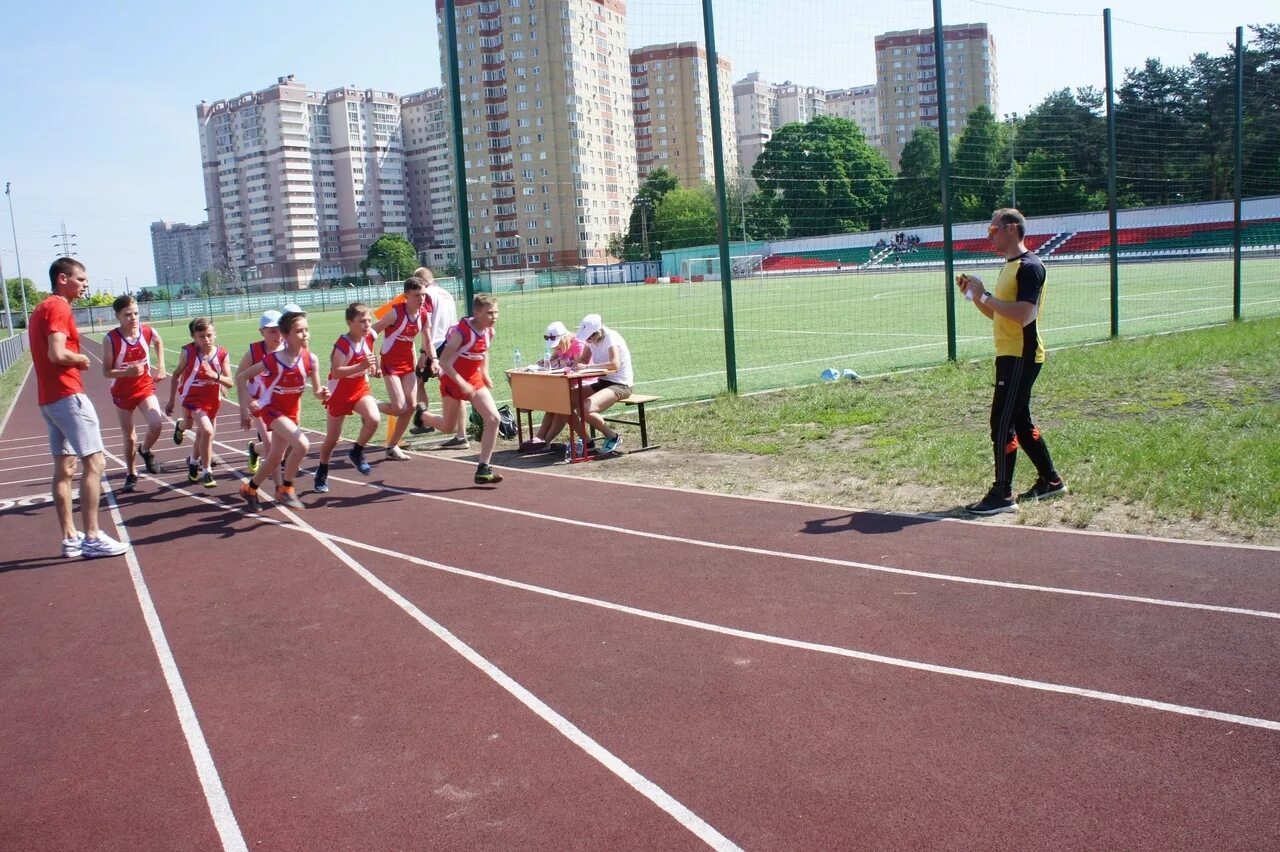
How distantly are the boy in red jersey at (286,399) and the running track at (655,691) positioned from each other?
126 centimetres

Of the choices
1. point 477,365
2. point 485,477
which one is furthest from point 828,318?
point 485,477

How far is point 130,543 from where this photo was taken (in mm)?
7812

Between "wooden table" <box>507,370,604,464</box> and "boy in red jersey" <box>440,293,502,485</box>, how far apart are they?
2.78 ft

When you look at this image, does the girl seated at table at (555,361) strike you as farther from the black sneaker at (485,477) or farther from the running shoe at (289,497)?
the running shoe at (289,497)

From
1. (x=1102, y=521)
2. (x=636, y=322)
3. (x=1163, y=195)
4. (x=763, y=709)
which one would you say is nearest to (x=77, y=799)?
(x=763, y=709)

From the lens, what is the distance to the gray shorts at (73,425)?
7211mm

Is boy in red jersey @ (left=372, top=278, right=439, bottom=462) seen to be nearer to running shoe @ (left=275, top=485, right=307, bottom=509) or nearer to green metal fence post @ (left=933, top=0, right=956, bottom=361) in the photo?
running shoe @ (left=275, top=485, right=307, bottom=509)

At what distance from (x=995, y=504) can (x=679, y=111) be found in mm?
47830

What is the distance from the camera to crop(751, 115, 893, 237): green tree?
1645 cm

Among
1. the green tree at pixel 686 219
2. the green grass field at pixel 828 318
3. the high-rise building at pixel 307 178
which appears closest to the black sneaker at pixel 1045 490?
the green grass field at pixel 828 318

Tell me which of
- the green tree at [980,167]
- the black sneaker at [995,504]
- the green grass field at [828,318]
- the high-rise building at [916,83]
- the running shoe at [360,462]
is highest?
the high-rise building at [916,83]

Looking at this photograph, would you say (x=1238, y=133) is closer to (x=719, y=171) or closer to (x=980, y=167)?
(x=980, y=167)

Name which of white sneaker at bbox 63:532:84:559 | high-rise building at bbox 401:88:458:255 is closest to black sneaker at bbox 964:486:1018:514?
white sneaker at bbox 63:532:84:559

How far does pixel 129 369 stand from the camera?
30.0ft
